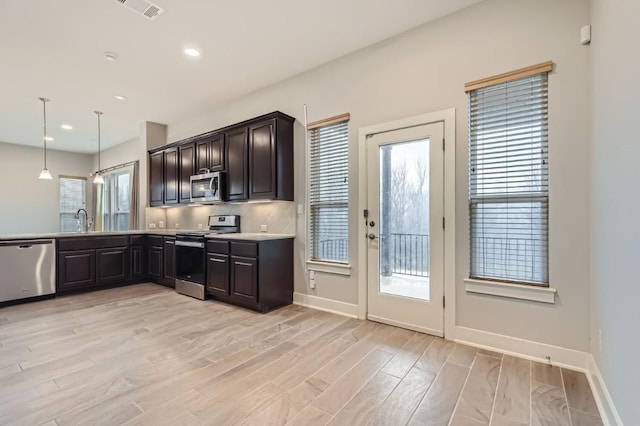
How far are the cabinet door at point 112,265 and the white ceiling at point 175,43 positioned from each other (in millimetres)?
2450

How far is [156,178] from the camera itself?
5.81m

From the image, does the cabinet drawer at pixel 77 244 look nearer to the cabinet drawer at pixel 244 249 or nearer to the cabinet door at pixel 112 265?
the cabinet door at pixel 112 265

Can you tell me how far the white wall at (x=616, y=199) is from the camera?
Result: 1.44m

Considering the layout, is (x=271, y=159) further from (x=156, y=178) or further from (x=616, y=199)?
(x=616, y=199)

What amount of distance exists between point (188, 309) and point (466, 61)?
13.2 ft

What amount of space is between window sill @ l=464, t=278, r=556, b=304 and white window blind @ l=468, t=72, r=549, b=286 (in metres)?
0.06

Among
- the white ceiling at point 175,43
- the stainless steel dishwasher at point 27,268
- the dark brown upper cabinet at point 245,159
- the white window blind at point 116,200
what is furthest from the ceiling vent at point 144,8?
the white window blind at point 116,200

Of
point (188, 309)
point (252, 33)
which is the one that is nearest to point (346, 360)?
point (188, 309)

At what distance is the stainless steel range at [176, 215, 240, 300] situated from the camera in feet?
14.0

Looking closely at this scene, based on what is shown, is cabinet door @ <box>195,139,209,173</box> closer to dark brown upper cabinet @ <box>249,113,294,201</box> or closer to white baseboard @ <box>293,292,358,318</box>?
dark brown upper cabinet @ <box>249,113,294,201</box>

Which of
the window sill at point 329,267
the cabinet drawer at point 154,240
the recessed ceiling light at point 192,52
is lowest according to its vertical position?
the window sill at point 329,267

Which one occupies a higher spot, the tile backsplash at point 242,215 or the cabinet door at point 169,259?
the tile backsplash at point 242,215

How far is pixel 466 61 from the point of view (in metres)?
2.79

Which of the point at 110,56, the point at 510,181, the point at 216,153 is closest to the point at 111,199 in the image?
the point at 216,153
